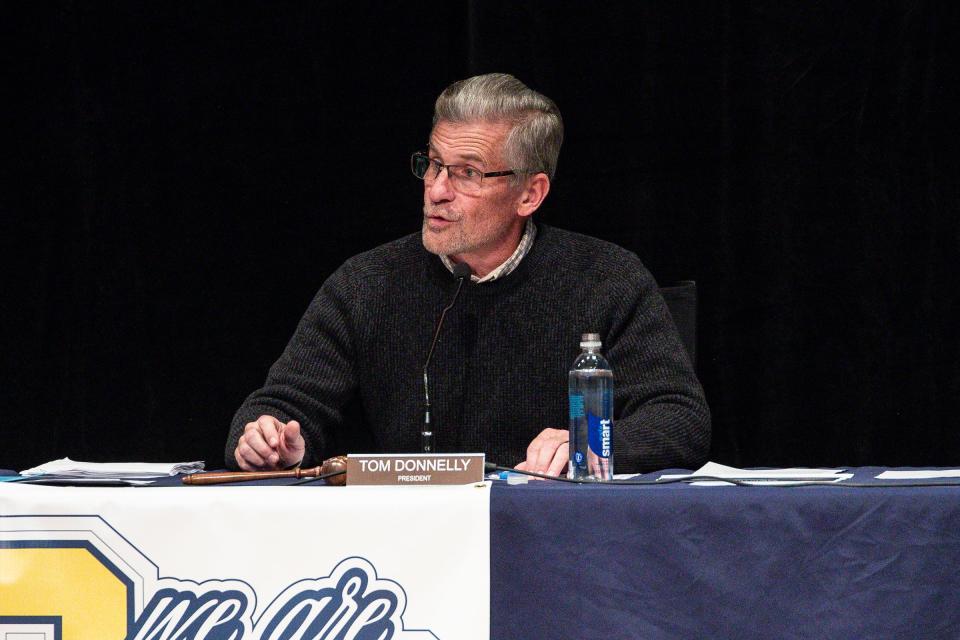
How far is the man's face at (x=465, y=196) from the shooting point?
2367 millimetres

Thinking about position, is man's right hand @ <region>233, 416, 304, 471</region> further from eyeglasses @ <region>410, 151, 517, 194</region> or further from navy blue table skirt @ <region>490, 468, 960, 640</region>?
eyeglasses @ <region>410, 151, 517, 194</region>

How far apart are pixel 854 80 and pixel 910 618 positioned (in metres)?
1.69

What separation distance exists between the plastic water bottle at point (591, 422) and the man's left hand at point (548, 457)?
0.07 ft

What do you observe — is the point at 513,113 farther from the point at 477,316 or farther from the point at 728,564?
the point at 728,564

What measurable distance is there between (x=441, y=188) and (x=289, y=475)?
0.81 meters

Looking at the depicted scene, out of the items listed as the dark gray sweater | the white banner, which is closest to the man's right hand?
the dark gray sweater

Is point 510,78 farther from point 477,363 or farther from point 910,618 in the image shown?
point 910,618

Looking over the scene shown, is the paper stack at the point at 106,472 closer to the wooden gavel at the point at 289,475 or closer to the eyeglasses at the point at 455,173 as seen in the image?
the wooden gavel at the point at 289,475

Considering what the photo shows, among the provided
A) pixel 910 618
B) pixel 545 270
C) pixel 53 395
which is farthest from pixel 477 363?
pixel 53 395

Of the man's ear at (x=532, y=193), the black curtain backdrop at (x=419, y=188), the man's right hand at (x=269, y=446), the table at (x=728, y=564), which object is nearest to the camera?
the table at (x=728, y=564)

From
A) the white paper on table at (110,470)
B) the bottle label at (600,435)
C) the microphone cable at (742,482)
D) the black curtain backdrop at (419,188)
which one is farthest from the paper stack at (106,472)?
the black curtain backdrop at (419,188)

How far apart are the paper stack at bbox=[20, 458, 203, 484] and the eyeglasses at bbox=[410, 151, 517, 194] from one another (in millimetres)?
756

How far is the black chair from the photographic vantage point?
2494 millimetres

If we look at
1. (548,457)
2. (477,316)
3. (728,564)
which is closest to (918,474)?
(728,564)
